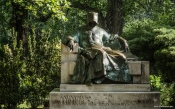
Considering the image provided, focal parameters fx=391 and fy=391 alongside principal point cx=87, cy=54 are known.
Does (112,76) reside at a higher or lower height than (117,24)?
lower

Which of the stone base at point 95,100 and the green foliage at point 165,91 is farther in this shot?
the green foliage at point 165,91

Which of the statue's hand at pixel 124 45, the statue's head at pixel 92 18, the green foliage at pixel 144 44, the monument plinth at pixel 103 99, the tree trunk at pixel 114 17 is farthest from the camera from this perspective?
the tree trunk at pixel 114 17

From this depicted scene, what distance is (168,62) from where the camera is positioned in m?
12.9

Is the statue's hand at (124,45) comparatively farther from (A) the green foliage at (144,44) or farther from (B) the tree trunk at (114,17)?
(B) the tree trunk at (114,17)

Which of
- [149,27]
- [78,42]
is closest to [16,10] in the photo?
[149,27]

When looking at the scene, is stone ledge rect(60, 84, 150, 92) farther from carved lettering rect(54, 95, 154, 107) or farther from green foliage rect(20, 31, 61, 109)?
green foliage rect(20, 31, 61, 109)

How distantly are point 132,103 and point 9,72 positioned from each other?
467cm

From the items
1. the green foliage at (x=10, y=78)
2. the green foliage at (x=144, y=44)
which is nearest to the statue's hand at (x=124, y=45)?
the green foliage at (x=10, y=78)

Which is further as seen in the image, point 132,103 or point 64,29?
point 64,29

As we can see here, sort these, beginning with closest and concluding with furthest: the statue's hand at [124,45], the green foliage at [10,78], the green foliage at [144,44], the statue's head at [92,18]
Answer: the statue's hand at [124,45]
the statue's head at [92,18]
the green foliage at [10,78]
the green foliage at [144,44]

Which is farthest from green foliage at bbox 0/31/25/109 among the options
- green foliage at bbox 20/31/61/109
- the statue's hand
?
the statue's hand

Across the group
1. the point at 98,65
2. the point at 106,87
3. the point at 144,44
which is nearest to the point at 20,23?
the point at 144,44

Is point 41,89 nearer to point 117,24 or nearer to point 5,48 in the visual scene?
point 5,48

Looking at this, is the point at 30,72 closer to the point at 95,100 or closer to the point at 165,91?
the point at 95,100
